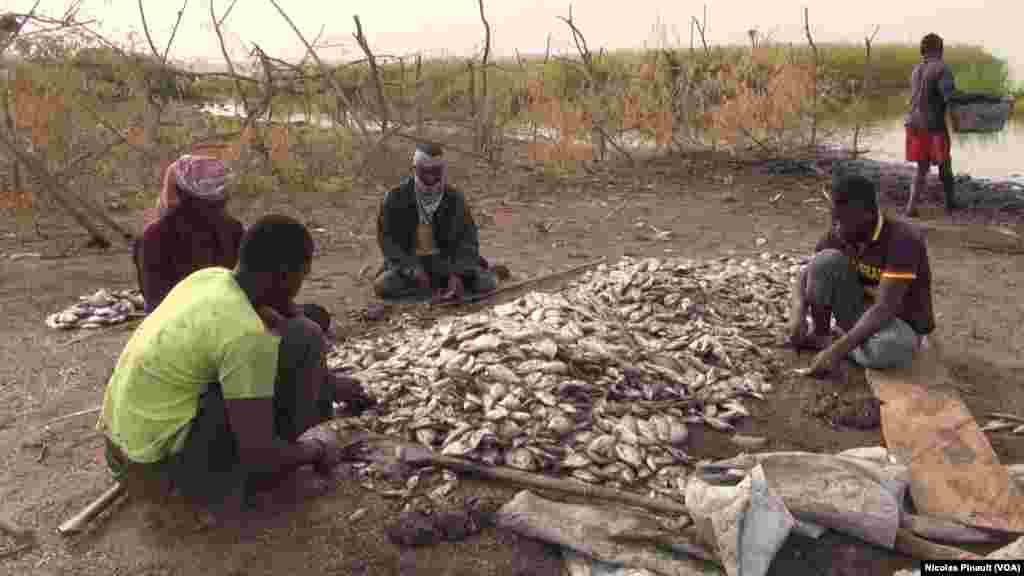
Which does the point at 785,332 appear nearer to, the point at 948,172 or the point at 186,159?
the point at 186,159

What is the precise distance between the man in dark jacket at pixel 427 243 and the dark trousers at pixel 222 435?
7.89ft

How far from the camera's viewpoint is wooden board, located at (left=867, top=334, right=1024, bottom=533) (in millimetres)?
2623

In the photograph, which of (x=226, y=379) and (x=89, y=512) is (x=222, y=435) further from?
(x=89, y=512)

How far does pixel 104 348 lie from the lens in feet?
14.5

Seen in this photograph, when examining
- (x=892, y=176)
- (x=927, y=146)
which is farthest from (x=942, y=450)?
(x=892, y=176)

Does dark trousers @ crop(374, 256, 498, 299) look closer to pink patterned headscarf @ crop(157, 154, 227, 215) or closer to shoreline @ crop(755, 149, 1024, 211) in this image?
pink patterned headscarf @ crop(157, 154, 227, 215)

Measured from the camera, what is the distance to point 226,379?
7.50 ft

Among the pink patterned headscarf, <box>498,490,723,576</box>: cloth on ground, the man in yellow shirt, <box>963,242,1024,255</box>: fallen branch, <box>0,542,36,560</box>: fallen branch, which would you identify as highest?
the pink patterned headscarf

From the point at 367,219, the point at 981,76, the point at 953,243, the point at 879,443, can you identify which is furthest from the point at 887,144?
the point at 879,443

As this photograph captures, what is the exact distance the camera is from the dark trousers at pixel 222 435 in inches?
96.3

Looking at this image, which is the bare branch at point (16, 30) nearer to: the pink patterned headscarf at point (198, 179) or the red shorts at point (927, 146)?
the pink patterned headscarf at point (198, 179)

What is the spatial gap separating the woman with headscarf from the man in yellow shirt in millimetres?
1126

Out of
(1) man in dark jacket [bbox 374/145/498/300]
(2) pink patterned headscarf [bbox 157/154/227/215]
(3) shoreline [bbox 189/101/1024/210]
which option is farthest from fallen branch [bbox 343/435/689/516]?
(3) shoreline [bbox 189/101/1024/210]

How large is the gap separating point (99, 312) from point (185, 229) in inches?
65.4
